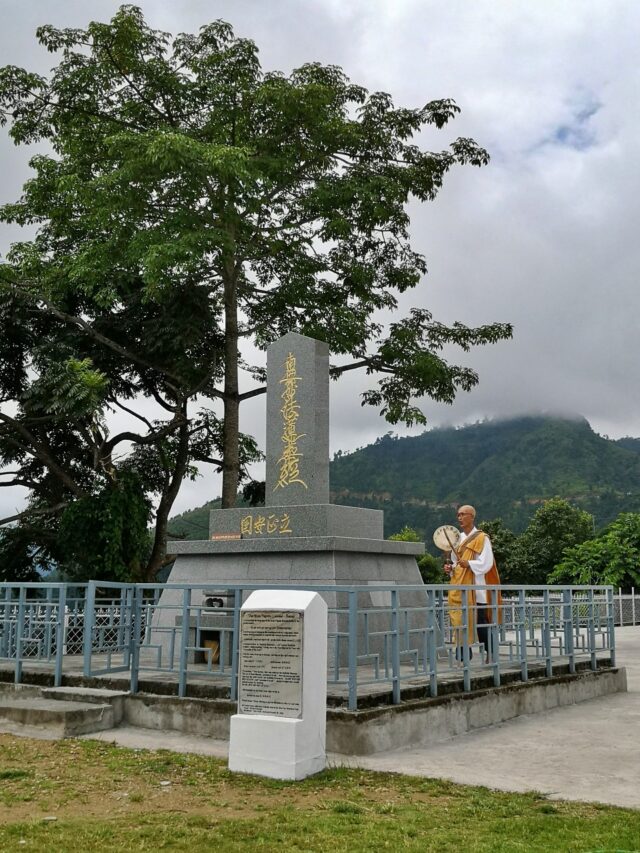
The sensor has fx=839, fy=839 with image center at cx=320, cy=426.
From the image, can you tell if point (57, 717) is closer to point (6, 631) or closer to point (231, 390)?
point (6, 631)

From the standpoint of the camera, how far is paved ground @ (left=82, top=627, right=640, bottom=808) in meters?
5.42

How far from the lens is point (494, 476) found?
90375 millimetres

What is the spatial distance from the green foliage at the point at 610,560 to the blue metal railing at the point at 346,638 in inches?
864

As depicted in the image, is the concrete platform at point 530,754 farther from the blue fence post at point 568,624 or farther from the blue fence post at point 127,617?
the blue fence post at point 568,624

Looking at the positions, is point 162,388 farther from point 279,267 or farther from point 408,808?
point 408,808

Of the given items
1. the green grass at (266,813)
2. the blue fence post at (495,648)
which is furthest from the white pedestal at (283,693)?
the blue fence post at (495,648)

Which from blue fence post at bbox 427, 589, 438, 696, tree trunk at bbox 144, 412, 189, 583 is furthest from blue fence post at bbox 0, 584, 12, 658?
tree trunk at bbox 144, 412, 189, 583

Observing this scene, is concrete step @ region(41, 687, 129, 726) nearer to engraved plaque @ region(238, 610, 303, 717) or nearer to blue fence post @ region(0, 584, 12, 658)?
blue fence post @ region(0, 584, 12, 658)

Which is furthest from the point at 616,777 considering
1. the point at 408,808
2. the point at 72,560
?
the point at 72,560

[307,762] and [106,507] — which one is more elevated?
[106,507]

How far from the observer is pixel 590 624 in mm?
9898

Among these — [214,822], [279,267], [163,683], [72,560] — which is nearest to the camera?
[214,822]

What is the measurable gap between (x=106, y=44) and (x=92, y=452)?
8.59 metres

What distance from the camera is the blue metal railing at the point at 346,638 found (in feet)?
22.6
